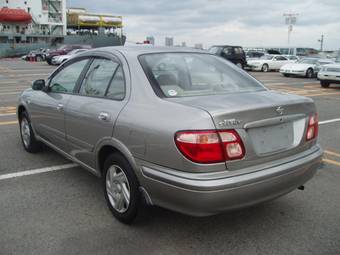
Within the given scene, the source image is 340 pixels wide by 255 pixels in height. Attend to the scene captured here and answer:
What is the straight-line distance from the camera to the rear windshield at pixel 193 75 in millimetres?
3453

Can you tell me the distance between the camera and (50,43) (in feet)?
233

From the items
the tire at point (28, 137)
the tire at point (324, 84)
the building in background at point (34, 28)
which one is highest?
the building in background at point (34, 28)

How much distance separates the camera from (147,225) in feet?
11.4

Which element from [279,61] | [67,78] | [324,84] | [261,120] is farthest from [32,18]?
[261,120]

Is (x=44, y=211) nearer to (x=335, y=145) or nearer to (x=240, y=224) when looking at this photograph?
(x=240, y=224)

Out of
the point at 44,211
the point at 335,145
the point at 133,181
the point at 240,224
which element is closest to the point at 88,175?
the point at 44,211

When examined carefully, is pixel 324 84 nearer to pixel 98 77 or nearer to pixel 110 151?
pixel 98 77

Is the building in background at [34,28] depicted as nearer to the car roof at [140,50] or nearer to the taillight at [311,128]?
the car roof at [140,50]

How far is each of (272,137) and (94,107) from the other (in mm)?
1707

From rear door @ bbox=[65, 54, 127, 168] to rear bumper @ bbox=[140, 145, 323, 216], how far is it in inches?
28.6

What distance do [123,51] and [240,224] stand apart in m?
2.00

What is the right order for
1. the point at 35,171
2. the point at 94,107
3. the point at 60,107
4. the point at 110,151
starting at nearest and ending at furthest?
the point at 110,151, the point at 94,107, the point at 60,107, the point at 35,171

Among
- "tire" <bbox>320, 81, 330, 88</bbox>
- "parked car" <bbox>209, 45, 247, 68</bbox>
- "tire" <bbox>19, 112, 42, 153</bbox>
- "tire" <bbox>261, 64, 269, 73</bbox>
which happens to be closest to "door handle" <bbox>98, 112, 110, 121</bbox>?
"tire" <bbox>19, 112, 42, 153</bbox>

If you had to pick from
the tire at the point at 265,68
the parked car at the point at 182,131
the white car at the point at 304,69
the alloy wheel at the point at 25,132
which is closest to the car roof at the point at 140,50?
the parked car at the point at 182,131
